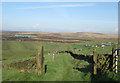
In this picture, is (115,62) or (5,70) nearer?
(115,62)

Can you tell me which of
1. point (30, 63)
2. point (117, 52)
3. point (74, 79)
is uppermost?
point (117, 52)

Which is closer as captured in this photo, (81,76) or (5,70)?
(81,76)

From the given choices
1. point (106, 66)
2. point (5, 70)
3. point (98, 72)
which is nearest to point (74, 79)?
point (98, 72)

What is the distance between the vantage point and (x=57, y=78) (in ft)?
31.4

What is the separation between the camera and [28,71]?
10.7m

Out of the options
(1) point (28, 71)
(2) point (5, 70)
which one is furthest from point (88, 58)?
(2) point (5, 70)

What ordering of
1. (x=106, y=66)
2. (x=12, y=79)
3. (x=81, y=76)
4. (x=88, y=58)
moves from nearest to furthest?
(x=12, y=79)
(x=81, y=76)
(x=106, y=66)
(x=88, y=58)

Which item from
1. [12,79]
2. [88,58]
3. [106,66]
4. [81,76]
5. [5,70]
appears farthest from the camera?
[88,58]

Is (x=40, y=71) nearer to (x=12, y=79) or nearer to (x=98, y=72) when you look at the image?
(x=12, y=79)

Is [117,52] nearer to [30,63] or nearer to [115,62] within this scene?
[115,62]

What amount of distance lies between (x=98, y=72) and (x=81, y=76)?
138 cm

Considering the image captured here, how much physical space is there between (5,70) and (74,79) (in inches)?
221

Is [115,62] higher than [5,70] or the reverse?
higher

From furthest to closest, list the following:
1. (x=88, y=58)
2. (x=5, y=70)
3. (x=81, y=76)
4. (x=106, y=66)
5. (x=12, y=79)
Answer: (x=88, y=58) → (x=5, y=70) → (x=106, y=66) → (x=81, y=76) → (x=12, y=79)
